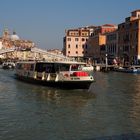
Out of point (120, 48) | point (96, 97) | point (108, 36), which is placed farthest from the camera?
point (108, 36)

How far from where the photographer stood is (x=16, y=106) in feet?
45.2

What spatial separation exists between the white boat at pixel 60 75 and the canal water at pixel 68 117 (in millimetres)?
1465

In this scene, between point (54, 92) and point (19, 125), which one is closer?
point (19, 125)

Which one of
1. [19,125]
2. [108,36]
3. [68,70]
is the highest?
[108,36]

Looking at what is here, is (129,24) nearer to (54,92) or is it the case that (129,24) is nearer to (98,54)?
(98,54)

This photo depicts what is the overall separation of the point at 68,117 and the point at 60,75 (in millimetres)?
7874

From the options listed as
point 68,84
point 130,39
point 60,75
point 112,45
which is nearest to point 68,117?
point 68,84

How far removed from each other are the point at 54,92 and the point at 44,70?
14.6ft

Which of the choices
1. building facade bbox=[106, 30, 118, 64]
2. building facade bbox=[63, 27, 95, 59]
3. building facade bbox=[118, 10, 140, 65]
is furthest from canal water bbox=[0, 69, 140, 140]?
building facade bbox=[63, 27, 95, 59]

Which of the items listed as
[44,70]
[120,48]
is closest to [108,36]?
[120,48]

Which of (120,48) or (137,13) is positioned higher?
(137,13)

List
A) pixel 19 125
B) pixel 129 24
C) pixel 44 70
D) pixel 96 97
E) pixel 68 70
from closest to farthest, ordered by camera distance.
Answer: pixel 19 125 < pixel 96 97 < pixel 68 70 < pixel 44 70 < pixel 129 24

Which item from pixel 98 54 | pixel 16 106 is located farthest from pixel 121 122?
pixel 98 54

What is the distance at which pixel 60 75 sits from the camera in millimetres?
19609
